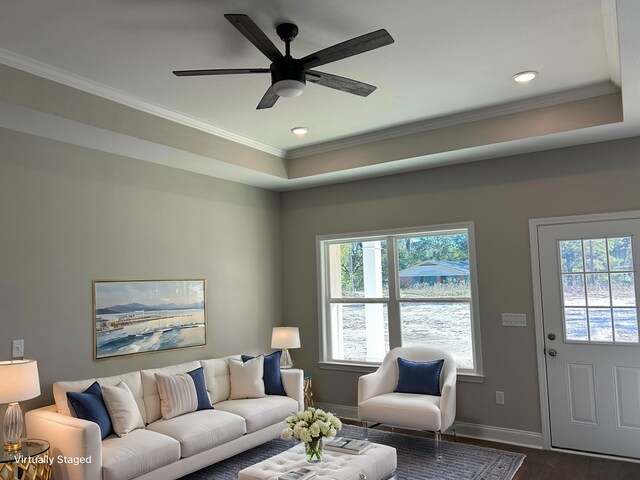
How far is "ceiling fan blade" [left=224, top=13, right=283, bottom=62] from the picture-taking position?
2.32 metres

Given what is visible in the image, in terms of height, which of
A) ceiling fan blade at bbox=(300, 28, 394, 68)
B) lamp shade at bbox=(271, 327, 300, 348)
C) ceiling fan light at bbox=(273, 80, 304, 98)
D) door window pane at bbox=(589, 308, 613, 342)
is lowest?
lamp shade at bbox=(271, 327, 300, 348)

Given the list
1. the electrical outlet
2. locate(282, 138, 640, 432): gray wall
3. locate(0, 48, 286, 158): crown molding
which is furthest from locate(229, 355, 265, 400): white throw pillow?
locate(0, 48, 286, 158): crown molding

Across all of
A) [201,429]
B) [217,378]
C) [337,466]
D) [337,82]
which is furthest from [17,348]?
[337,82]

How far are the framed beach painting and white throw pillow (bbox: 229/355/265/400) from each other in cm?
49

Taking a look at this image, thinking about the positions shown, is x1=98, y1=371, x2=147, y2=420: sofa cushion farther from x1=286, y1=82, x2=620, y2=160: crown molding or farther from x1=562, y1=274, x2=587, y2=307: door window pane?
x1=562, y1=274, x2=587, y2=307: door window pane

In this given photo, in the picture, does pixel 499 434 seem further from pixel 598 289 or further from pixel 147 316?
pixel 147 316

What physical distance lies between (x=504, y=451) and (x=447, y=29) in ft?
11.4

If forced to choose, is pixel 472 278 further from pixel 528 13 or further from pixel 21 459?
pixel 21 459

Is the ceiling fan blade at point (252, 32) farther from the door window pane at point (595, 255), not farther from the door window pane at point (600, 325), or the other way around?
the door window pane at point (600, 325)

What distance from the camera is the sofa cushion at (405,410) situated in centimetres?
422

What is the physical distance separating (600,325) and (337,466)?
262 cm

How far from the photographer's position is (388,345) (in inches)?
218

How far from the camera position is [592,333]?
14.2 feet

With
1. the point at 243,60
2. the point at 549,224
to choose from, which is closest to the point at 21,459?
the point at 243,60
